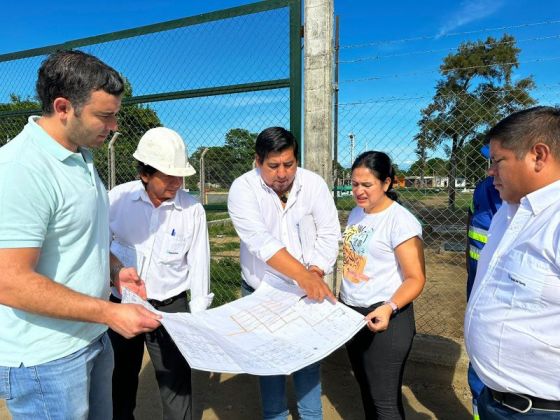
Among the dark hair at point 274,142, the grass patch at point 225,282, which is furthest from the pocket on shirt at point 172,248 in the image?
the grass patch at point 225,282

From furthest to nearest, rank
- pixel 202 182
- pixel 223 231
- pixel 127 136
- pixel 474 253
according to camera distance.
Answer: pixel 223 231, pixel 127 136, pixel 202 182, pixel 474 253

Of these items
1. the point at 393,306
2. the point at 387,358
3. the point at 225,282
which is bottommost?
the point at 225,282

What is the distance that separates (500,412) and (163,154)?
165 centimetres

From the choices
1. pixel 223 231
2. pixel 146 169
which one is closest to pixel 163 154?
pixel 146 169

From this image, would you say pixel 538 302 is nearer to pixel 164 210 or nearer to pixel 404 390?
pixel 164 210

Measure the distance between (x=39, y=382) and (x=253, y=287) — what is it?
1.10 meters

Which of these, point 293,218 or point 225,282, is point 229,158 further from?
point 225,282

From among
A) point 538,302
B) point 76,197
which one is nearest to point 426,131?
point 538,302

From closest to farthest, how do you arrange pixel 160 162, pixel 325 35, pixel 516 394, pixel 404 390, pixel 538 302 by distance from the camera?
pixel 538 302, pixel 516 394, pixel 160 162, pixel 325 35, pixel 404 390

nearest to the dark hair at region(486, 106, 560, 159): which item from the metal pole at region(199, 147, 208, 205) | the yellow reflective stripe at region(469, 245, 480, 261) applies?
the yellow reflective stripe at region(469, 245, 480, 261)

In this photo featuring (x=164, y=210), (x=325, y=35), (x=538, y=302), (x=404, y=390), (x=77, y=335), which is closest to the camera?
(x=538, y=302)

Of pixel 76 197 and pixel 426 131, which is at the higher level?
pixel 426 131

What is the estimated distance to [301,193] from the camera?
217 cm

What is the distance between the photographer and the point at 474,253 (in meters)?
2.13
